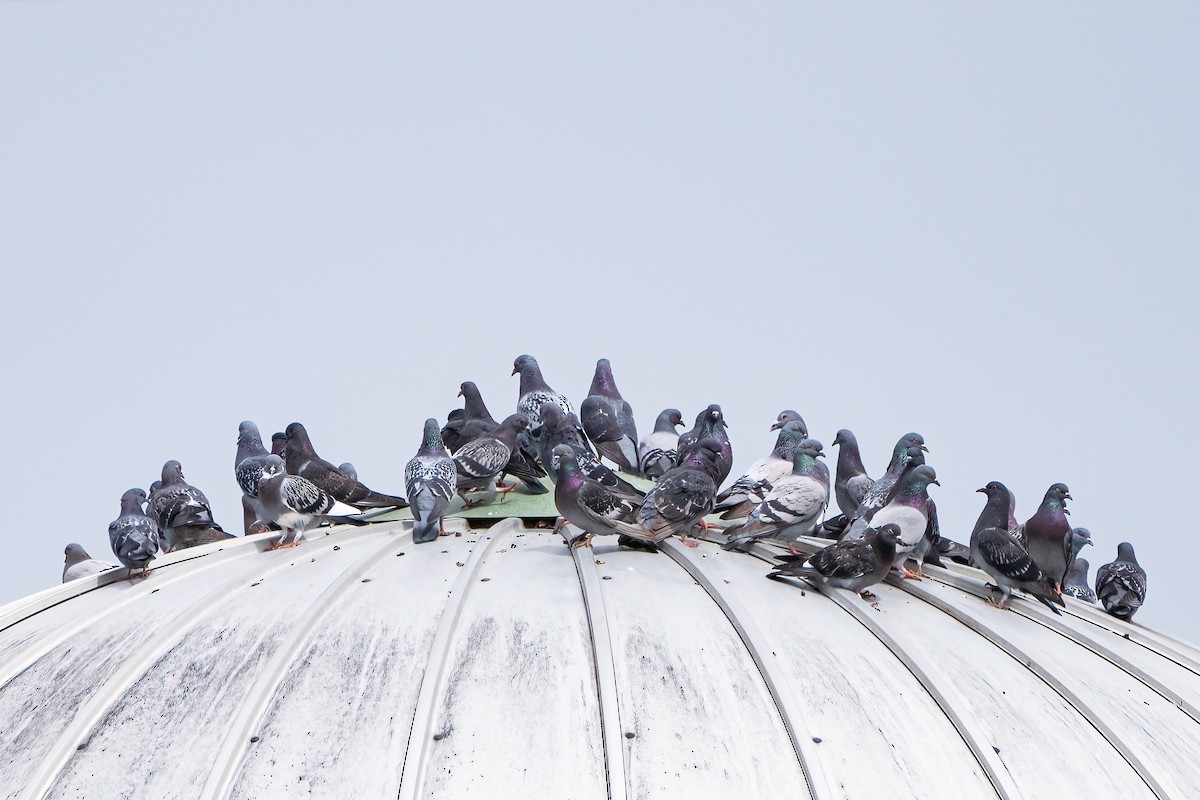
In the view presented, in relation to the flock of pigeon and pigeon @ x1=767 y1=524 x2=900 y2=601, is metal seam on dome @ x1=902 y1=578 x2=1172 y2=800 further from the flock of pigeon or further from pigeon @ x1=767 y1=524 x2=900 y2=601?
pigeon @ x1=767 y1=524 x2=900 y2=601

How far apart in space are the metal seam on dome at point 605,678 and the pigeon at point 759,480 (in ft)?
9.93

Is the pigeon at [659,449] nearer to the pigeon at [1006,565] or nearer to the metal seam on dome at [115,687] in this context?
the pigeon at [1006,565]

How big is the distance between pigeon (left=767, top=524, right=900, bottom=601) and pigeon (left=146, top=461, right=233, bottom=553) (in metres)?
8.29

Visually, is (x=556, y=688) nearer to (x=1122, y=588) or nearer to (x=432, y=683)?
(x=432, y=683)

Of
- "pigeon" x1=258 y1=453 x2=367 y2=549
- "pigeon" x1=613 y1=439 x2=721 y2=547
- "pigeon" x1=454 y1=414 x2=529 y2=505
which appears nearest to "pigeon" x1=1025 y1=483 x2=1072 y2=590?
"pigeon" x1=613 y1=439 x2=721 y2=547

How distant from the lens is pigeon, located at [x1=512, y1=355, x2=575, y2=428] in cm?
2028

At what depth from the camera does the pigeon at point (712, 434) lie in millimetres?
18375

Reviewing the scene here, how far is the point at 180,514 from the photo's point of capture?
729 inches

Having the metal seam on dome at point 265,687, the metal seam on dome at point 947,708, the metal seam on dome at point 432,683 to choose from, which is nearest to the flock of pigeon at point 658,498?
the metal seam on dome at point 947,708

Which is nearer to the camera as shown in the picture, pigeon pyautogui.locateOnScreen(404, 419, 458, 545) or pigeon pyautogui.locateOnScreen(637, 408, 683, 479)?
pigeon pyautogui.locateOnScreen(404, 419, 458, 545)

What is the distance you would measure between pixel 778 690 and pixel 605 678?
1644 millimetres

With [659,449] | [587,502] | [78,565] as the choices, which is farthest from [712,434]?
[78,565]

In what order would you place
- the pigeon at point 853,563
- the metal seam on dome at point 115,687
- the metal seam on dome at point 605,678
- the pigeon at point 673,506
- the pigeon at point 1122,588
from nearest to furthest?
the metal seam on dome at point 605,678 < the metal seam on dome at point 115,687 < the pigeon at point 853,563 < the pigeon at point 673,506 < the pigeon at point 1122,588

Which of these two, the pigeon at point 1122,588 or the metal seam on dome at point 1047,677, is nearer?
the metal seam on dome at point 1047,677
